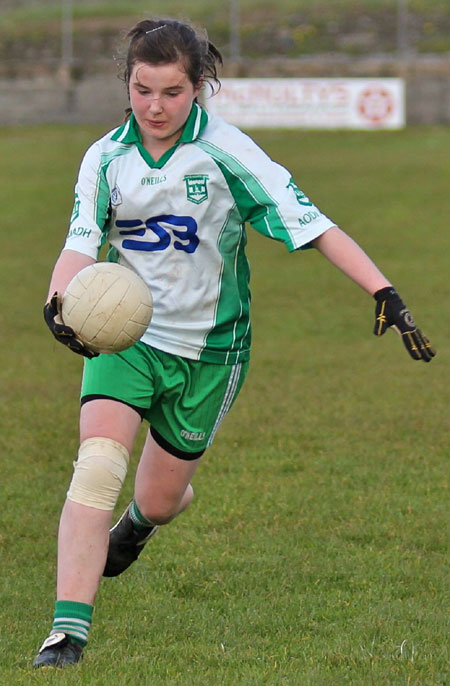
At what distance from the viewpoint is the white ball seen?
4.12 meters

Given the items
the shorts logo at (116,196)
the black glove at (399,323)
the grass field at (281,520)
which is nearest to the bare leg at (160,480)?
the grass field at (281,520)

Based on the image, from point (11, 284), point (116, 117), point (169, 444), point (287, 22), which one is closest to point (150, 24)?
point (169, 444)

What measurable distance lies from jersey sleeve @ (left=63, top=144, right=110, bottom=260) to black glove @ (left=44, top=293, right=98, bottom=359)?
11.9 inches

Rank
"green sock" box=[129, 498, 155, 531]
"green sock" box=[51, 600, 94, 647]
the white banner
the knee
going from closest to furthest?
"green sock" box=[51, 600, 94, 647], the knee, "green sock" box=[129, 498, 155, 531], the white banner

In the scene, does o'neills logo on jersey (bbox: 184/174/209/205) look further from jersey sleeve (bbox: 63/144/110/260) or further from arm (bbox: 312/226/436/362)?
arm (bbox: 312/226/436/362)

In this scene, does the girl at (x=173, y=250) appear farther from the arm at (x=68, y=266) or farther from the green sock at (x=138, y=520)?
the green sock at (x=138, y=520)

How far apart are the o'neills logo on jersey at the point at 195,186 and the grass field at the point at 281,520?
5.10 feet

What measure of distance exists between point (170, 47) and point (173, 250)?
0.70m

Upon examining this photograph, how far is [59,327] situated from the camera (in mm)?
4098

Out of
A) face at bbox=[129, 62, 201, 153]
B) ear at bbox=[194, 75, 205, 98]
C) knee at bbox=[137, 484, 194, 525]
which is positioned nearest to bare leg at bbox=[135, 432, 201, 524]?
knee at bbox=[137, 484, 194, 525]

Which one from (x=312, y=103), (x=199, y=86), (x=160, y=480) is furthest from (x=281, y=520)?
(x=312, y=103)

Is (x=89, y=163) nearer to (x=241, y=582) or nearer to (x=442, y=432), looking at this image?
(x=241, y=582)

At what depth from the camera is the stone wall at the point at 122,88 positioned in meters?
32.4

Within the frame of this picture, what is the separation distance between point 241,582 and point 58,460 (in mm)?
2372
